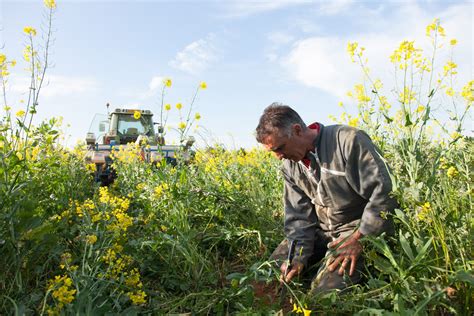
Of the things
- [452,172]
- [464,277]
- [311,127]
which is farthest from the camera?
[311,127]

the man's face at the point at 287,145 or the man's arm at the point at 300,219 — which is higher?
the man's face at the point at 287,145

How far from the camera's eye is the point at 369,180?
225cm

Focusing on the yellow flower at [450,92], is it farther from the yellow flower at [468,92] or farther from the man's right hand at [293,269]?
the man's right hand at [293,269]

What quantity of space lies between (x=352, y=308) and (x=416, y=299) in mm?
308

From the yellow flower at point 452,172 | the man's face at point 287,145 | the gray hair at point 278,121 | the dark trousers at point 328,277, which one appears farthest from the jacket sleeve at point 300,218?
the yellow flower at point 452,172

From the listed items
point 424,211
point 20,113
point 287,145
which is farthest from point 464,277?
point 20,113

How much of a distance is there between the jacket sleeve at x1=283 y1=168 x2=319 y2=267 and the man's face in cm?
33

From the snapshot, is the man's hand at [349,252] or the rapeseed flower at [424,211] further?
the man's hand at [349,252]

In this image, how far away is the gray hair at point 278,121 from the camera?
2418 millimetres

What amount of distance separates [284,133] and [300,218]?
0.64 metres

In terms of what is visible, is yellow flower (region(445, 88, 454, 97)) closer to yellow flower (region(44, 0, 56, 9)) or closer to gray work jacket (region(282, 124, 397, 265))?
gray work jacket (region(282, 124, 397, 265))

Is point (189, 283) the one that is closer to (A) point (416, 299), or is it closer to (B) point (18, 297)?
(B) point (18, 297)

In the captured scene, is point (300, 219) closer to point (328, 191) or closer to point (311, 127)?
point (328, 191)

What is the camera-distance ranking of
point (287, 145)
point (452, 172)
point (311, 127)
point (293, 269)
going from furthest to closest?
point (311, 127) < point (287, 145) < point (293, 269) < point (452, 172)
